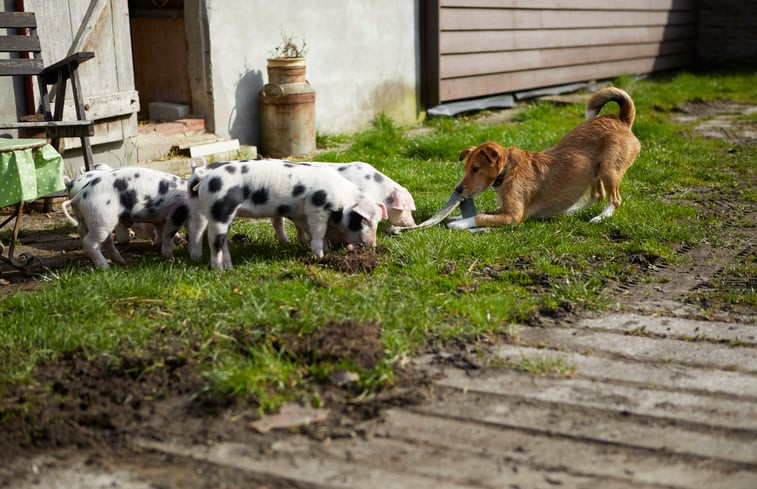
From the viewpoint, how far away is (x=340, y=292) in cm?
442

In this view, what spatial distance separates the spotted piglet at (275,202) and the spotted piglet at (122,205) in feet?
0.83

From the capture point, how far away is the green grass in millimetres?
3631

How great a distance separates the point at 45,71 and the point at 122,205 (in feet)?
6.17

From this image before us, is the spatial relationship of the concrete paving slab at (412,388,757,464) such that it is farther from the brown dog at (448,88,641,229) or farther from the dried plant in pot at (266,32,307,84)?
the dried plant in pot at (266,32,307,84)

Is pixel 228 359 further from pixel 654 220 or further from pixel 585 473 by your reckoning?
pixel 654 220

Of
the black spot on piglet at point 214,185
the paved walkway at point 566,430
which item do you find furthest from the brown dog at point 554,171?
the paved walkway at point 566,430

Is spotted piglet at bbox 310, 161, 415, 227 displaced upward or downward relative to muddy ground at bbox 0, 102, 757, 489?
upward

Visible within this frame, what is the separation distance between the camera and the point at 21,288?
4.90 m

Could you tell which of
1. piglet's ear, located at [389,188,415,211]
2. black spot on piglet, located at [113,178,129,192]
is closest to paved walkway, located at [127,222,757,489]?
piglet's ear, located at [389,188,415,211]

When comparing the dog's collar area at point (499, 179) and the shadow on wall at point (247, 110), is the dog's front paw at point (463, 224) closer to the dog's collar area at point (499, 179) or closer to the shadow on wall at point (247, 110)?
the dog's collar area at point (499, 179)

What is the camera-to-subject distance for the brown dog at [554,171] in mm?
6051

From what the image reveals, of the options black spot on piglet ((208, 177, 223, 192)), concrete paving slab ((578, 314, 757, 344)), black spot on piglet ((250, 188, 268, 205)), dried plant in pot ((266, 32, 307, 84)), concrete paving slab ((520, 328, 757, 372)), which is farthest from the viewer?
dried plant in pot ((266, 32, 307, 84))

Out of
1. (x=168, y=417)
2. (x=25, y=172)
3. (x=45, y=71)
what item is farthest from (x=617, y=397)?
(x=45, y=71)

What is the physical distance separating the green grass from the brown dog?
0.14 metres
